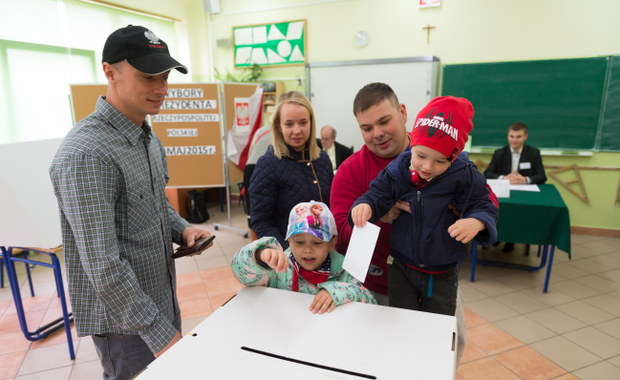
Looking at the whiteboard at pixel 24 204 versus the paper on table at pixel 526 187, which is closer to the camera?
the whiteboard at pixel 24 204

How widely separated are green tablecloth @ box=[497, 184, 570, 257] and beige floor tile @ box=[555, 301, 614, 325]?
431 millimetres

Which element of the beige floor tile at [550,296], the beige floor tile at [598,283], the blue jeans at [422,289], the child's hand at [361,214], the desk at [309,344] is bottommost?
the beige floor tile at [550,296]

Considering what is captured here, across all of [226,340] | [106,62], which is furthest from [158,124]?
[226,340]

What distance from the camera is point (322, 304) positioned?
1015 millimetres

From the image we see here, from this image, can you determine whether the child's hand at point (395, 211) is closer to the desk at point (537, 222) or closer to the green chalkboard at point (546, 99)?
the desk at point (537, 222)

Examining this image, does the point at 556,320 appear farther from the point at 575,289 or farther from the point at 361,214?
the point at 361,214

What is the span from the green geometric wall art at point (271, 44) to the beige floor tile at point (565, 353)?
4560 millimetres

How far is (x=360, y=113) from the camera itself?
4.11 feet

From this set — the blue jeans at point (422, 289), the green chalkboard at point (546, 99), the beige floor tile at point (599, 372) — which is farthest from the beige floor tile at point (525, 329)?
the green chalkboard at point (546, 99)

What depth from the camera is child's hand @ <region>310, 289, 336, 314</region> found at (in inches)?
39.6

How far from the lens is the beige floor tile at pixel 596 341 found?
7.92 feet

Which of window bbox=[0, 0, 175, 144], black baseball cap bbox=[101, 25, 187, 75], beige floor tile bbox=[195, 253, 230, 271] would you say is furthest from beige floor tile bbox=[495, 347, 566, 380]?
window bbox=[0, 0, 175, 144]

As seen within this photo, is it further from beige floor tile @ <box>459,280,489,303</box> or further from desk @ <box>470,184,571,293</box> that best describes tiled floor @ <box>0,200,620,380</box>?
desk @ <box>470,184,571,293</box>

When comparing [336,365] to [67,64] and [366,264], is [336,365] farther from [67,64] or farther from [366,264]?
[67,64]
